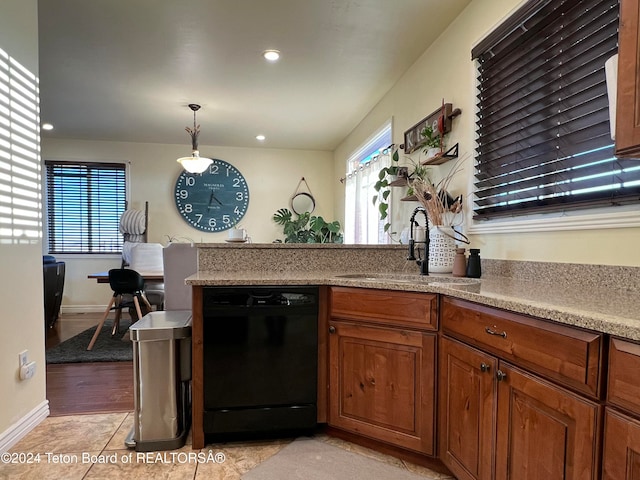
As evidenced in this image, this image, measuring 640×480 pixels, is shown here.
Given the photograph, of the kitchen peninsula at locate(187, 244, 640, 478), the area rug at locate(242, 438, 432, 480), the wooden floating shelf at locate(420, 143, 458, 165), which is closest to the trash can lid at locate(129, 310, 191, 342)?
the kitchen peninsula at locate(187, 244, 640, 478)

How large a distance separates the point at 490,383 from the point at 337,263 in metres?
1.25

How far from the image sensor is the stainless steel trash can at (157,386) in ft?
6.27

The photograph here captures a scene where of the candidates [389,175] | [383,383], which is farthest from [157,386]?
[389,175]

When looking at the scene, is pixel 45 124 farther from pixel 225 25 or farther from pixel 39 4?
pixel 225 25

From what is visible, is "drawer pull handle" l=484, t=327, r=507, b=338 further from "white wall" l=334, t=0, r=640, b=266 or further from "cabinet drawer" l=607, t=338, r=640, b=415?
"white wall" l=334, t=0, r=640, b=266

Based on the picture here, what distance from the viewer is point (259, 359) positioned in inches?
76.0

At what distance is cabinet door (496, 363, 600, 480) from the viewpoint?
97cm

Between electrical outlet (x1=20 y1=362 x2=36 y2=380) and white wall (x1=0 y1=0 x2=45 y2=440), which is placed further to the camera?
electrical outlet (x1=20 y1=362 x2=36 y2=380)

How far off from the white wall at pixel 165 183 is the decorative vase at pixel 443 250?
3935 mm

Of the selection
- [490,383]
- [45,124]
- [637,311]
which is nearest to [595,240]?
[637,311]

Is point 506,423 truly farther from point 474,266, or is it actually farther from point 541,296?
point 474,266

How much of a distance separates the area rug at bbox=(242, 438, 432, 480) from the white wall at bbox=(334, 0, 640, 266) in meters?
1.17

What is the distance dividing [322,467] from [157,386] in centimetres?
91

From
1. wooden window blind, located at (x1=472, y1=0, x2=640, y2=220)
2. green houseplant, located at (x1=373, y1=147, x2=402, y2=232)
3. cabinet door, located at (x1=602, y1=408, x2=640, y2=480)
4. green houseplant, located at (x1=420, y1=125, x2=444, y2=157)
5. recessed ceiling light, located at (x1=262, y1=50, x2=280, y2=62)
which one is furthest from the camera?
green houseplant, located at (x1=373, y1=147, x2=402, y2=232)
